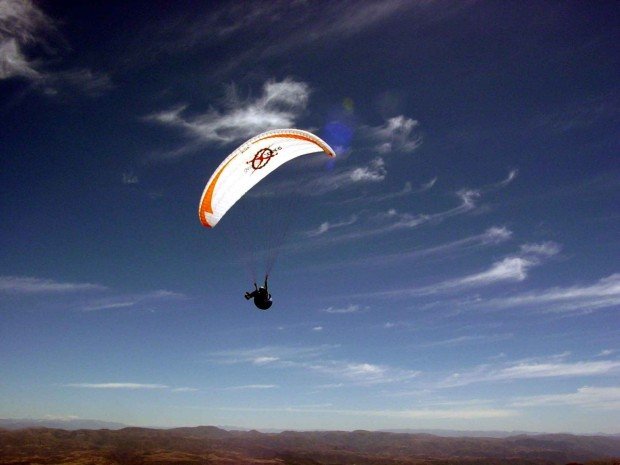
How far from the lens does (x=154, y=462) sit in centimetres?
9038

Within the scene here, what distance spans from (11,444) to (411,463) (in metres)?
134

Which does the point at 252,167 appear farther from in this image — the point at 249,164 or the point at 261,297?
the point at 261,297

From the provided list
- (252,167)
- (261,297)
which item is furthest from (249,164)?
(261,297)

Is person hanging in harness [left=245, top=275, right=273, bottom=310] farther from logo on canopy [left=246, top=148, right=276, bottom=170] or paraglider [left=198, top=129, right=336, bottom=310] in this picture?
logo on canopy [left=246, top=148, right=276, bottom=170]

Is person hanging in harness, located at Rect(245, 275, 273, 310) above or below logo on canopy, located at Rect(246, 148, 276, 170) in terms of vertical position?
below

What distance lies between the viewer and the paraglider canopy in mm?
18109

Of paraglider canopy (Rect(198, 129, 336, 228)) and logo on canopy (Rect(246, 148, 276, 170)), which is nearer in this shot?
paraglider canopy (Rect(198, 129, 336, 228))

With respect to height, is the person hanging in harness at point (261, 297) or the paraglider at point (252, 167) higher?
the paraglider at point (252, 167)

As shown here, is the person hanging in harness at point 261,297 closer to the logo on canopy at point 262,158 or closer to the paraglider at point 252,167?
the paraglider at point 252,167

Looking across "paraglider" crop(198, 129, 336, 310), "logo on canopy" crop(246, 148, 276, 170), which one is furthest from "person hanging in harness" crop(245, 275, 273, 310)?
"logo on canopy" crop(246, 148, 276, 170)

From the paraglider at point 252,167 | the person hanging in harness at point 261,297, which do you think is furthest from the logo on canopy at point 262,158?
the person hanging in harness at point 261,297

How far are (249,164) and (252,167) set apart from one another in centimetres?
32

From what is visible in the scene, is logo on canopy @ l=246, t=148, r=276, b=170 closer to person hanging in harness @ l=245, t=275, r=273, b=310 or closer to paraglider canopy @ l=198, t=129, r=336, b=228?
paraglider canopy @ l=198, t=129, r=336, b=228

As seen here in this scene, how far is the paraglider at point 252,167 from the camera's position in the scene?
1798 centimetres
